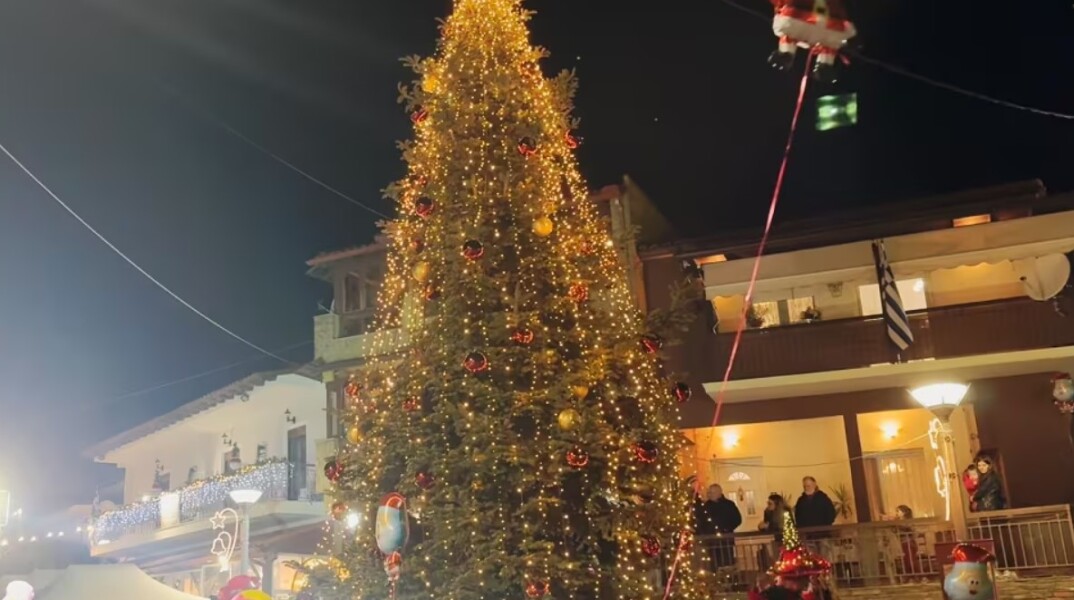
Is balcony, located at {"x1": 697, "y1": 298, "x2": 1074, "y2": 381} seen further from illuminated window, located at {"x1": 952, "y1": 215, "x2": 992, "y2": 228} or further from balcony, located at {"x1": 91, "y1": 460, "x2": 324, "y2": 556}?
balcony, located at {"x1": 91, "y1": 460, "x2": 324, "y2": 556}

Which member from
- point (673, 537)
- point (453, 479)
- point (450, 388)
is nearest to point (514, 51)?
point (450, 388)

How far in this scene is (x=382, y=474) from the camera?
9.62m

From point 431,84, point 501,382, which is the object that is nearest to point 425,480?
point 501,382

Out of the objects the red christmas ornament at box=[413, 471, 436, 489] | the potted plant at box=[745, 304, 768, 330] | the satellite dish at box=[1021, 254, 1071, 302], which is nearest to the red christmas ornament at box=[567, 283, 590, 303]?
the red christmas ornament at box=[413, 471, 436, 489]

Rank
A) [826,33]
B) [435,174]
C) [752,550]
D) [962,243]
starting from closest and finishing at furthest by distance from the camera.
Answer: [826,33], [435,174], [752,550], [962,243]

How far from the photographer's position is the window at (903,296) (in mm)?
17625

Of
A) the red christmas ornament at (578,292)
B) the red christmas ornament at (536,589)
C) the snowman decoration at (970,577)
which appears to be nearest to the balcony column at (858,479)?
the snowman decoration at (970,577)

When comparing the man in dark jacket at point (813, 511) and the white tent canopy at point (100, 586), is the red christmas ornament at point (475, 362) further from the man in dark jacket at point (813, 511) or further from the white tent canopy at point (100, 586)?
the man in dark jacket at point (813, 511)

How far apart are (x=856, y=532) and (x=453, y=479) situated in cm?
733

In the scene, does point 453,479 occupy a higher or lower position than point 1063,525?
higher

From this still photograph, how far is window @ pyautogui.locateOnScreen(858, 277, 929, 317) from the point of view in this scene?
17625 mm

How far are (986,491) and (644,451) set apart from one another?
24.2ft

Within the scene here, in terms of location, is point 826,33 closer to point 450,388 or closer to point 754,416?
point 450,388

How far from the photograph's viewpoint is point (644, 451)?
9.18 m
